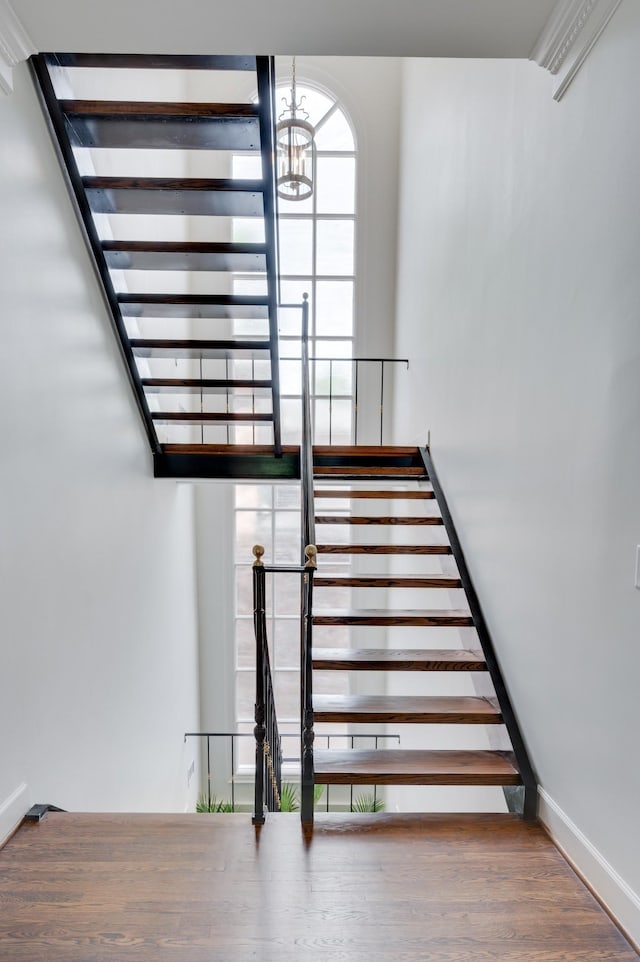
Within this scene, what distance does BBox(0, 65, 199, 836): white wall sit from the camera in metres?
2.05

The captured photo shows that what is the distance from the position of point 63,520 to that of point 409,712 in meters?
1.71

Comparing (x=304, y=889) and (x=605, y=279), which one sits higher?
(x=605, y=279)

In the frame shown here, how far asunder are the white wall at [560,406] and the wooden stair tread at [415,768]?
0.63 feet

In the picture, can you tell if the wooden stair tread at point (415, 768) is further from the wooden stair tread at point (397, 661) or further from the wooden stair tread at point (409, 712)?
the wooden stair tread at point (397, 661)

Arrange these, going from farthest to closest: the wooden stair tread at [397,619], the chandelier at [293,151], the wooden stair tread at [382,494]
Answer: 1. the chandelier at [293,151]
2. the wooden stair tread at [382,494]
3. the wooden stair tread at [397,619]

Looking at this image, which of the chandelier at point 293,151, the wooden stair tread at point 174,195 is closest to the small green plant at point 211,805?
the wooden stair tread at point 174,195

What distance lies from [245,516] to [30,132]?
3.97 metres

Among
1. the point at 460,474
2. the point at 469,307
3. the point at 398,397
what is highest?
the point at 469,307

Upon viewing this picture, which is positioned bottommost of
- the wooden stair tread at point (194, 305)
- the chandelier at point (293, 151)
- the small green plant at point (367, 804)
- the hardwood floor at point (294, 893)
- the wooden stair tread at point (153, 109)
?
the small green plant at point (367, 804)

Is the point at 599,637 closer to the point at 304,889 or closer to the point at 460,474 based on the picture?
the point at 304,889

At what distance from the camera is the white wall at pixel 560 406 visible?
5.24ft

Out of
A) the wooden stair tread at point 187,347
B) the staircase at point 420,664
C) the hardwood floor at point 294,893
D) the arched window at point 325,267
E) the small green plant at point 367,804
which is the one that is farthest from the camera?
the arched window at point 325,267

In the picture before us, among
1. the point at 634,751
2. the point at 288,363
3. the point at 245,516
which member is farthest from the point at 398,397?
the point at 634,751

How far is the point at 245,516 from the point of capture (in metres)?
5.79
